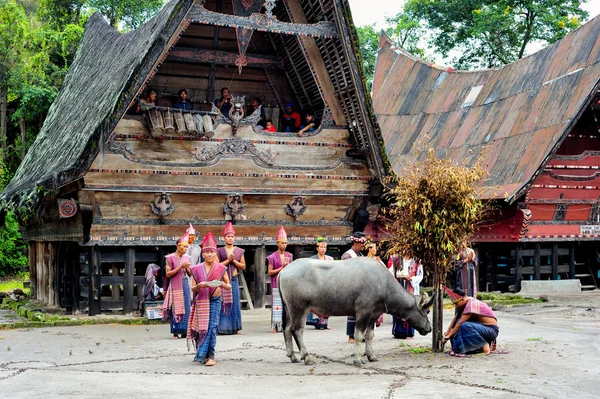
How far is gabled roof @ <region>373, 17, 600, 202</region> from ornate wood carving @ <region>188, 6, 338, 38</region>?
14.3 ft

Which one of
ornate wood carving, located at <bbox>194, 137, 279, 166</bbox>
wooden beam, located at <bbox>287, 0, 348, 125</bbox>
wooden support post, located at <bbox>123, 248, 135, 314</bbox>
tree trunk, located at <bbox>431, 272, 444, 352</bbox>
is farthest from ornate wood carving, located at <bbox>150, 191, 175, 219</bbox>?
tree trunk, located at <bbox>431, 272, 444, 352</bbox>

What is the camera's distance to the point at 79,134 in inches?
713

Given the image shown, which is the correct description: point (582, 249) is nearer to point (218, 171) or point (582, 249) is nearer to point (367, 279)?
point (218, 171)

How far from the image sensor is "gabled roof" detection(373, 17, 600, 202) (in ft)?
73.3

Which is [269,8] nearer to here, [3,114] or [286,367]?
[286,367]

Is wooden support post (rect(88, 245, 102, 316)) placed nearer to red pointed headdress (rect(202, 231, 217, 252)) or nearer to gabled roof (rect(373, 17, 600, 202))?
red pointed headdress (rect(202, 231, 217, 252))

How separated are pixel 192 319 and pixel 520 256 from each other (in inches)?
562

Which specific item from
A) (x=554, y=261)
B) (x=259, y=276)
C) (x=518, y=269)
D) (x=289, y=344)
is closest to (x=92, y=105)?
(x=259, y=276)

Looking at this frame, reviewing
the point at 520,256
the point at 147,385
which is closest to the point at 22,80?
the point at 520,256

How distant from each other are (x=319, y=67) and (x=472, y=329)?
942 centimetres

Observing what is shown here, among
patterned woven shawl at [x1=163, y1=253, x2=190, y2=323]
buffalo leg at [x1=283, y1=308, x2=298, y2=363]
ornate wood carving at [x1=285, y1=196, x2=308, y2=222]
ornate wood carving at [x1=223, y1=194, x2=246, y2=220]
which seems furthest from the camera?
ornate wood carving at [x1=285, y1=196, x2=308, y2=222]

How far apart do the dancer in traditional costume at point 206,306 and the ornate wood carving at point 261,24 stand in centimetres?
751

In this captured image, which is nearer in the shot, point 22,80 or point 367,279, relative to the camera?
point 367,279

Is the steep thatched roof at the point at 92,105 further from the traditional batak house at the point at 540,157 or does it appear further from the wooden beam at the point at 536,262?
the wooden beam at the point at 536,262
